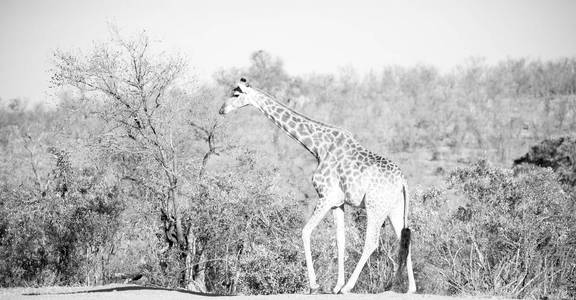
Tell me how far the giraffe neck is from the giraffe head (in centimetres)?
20

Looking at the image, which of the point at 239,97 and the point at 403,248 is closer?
the point at 403,248

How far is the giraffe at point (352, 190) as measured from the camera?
423 inches

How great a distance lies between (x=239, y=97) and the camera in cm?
1213

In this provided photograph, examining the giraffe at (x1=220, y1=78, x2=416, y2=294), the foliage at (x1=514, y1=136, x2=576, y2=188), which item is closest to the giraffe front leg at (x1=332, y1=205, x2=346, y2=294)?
the giraffe at (x1=220, y1=78, x2=416, y2=294)

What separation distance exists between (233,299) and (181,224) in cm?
861

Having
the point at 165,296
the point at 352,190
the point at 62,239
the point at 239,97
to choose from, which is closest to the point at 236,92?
the point at 239,97

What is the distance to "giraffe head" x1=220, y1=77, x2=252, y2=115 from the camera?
39.5 feet

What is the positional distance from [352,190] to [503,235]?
6.96 m

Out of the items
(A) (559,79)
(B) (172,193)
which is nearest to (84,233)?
(B) (172,193)

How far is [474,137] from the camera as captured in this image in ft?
160

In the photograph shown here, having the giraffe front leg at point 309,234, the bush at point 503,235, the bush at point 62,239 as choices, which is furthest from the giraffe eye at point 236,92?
the bush at point 62,239

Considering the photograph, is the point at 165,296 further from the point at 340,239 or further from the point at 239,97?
the point at 239,97

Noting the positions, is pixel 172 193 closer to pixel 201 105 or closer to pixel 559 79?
pixel 201 105

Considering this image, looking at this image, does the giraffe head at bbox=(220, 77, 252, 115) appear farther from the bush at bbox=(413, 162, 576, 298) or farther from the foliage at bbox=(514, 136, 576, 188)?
the foliage at bbox=(514, 136, 576, 188)
